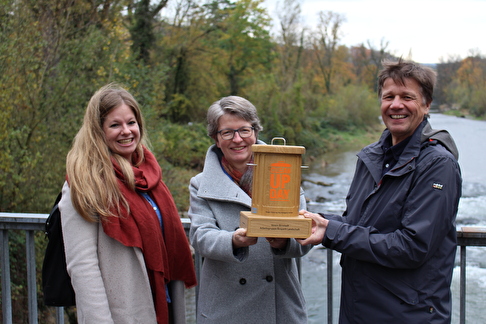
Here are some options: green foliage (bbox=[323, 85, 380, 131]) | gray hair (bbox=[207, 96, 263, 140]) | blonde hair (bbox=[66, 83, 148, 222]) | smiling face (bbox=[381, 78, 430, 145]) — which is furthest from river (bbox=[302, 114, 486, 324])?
green foliage (bbox=[323, 85, 380, 131])

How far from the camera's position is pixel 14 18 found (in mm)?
6965

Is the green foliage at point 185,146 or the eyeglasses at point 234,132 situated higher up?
the eyeglasses at point 234,132

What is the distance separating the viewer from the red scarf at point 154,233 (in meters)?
2.38

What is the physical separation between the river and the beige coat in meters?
3.67

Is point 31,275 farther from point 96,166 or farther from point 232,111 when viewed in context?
point 232,111

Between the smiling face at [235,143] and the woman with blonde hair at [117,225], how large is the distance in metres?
0.44

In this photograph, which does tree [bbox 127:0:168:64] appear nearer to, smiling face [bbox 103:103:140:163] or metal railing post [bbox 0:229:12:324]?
metal railing post [bbox 0:229:12:324]

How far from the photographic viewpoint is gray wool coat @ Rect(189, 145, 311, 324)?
2461mm

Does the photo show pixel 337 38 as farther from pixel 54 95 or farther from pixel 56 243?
pixel 56 243

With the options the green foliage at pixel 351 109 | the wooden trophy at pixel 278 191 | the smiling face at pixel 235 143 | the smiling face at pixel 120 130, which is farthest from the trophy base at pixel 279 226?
the green foliage at pixel 351 109

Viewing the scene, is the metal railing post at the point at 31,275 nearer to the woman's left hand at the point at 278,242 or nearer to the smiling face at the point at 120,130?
the smiling face at the point at 120,130

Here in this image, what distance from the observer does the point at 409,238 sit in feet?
6.80

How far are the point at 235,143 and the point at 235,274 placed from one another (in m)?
0.71

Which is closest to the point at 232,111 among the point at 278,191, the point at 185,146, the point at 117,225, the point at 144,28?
the point at 278,191
